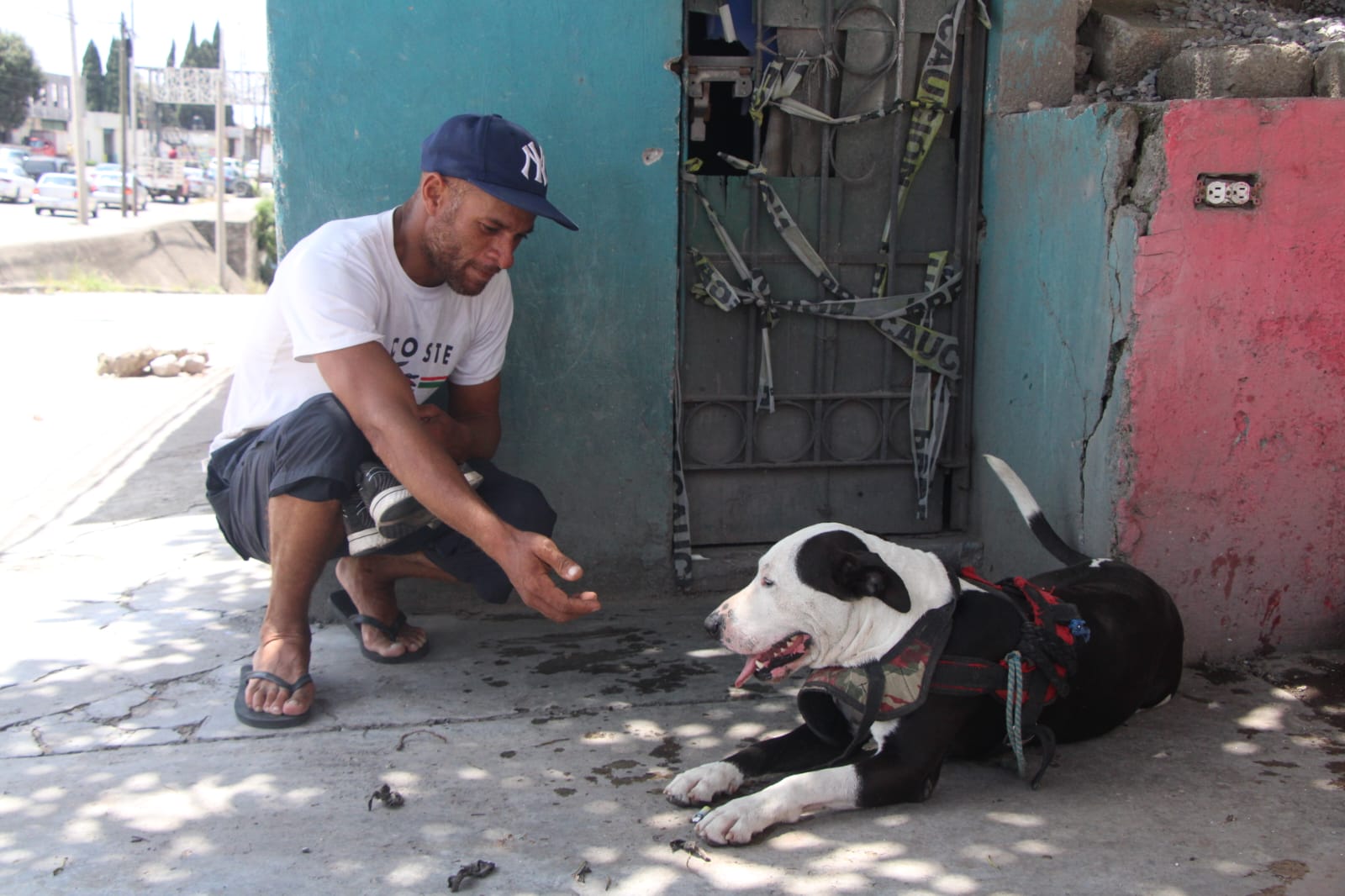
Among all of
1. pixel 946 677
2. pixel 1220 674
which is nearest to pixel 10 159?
pixel 1220 674

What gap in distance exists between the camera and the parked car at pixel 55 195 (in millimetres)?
38219

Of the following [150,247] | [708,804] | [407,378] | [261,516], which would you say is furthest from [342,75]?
[150,247]

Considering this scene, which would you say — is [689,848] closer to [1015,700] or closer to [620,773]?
[620,773]

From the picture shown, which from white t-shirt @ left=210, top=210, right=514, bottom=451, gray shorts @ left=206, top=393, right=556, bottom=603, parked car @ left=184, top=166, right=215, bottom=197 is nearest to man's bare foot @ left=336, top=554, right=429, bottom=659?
gray shorts @ left=206, top=393, right=556, bottom=603

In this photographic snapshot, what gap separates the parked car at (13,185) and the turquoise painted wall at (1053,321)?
4505cm

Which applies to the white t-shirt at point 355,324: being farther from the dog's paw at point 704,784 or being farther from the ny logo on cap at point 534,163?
the dog's paw at point 704,784

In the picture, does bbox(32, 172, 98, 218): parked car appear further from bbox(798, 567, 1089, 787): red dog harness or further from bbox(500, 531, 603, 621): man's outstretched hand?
bbox(798, 567, 1089, 787): red dog harness

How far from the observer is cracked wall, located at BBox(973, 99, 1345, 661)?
323 centimetres

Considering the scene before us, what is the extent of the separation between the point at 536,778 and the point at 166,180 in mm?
59730

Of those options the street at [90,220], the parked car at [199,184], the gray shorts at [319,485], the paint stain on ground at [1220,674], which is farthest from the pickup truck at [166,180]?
the paint stain on ground at [1220,674]

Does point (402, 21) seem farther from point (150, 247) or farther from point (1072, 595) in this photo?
point (150, 247)

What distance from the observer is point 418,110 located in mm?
3656

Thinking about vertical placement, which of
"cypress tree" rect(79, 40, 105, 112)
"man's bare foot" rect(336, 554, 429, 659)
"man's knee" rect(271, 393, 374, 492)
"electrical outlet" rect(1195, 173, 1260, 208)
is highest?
"cypress tree" rect(79, 40, 105, 112)

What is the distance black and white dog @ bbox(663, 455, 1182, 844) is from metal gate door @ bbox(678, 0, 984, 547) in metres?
1.49
